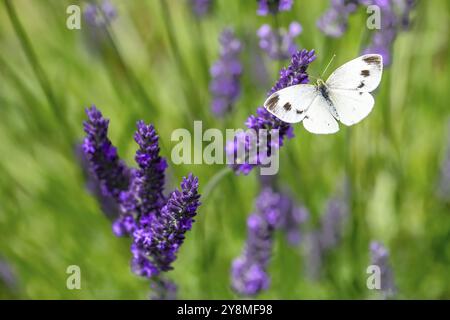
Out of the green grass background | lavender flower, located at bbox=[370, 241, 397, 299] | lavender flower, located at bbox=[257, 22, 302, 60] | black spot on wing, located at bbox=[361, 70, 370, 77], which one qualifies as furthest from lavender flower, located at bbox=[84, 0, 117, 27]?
lavender flower, located at bbox=[370, 241, 397, 299]

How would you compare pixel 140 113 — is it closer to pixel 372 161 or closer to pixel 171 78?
pixel 171 78

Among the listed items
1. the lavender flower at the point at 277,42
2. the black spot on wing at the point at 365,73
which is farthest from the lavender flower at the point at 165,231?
the lavender flower at the point at 277,42

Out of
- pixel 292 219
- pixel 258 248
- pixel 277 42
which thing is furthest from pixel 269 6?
pixel 292 219

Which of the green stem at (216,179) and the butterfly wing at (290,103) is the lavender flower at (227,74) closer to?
the green stem at (216,179)

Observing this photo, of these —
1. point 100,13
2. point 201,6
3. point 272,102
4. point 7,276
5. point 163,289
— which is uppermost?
point 201,6

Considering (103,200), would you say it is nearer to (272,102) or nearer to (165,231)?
(165,231)

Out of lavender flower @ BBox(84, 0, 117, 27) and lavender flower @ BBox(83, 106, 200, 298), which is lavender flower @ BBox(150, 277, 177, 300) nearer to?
lavender flower @ BBox(83, 106, 200, 298)

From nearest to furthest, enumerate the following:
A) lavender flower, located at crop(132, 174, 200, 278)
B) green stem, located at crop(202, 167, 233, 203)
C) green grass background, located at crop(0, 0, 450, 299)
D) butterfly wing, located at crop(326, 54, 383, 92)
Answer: lavender flower, located at crop(132, 174, 200, 278) → butterfly wing, located at crop(326, 54, 383, 92) → green stem, located at crop(202, 167, 233, 203) → green grass background, located at crop(0, 0, 450, 299)
